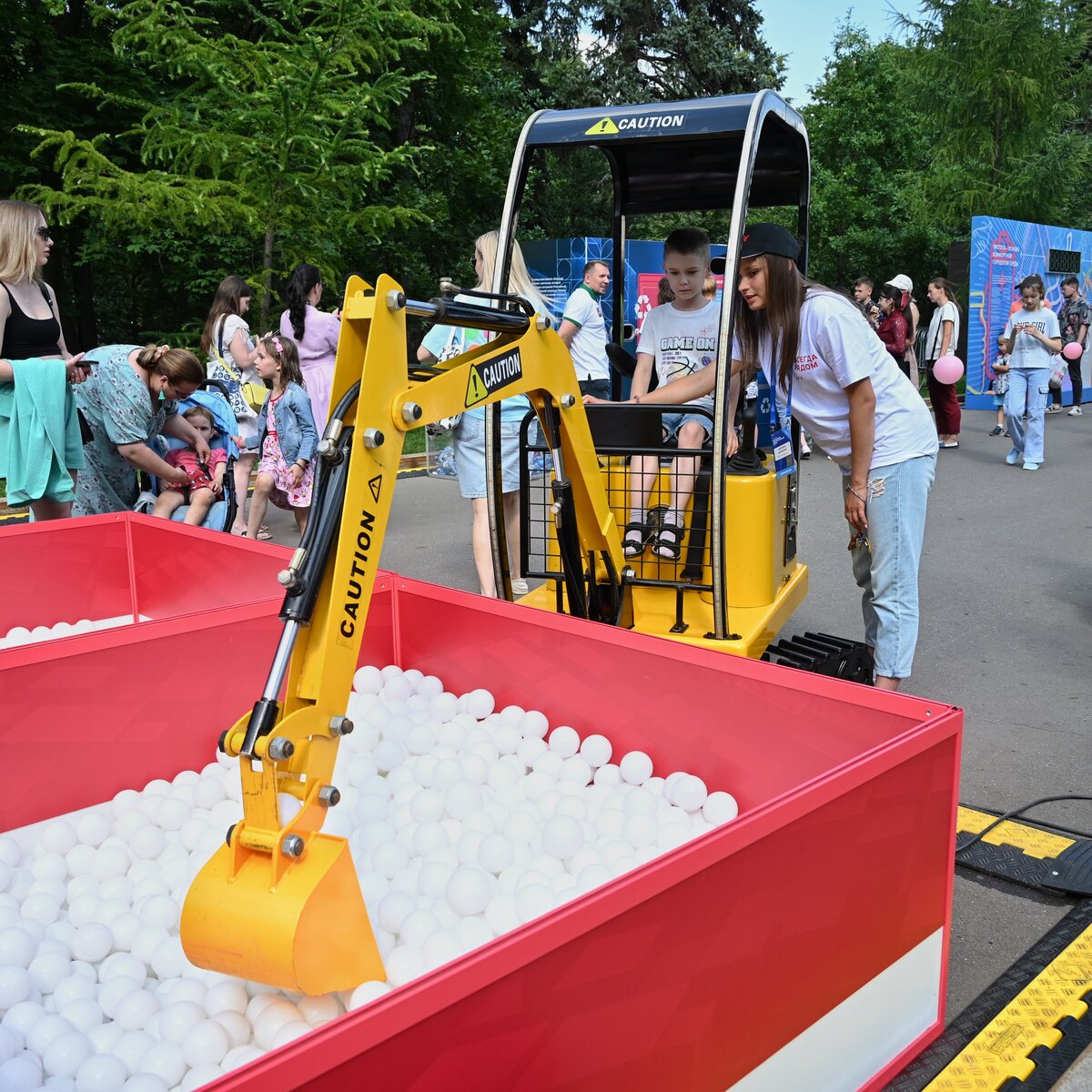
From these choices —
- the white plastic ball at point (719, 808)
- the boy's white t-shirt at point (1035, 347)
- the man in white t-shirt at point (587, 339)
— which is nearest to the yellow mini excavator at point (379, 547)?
the white plastic ball at point (719, 808)

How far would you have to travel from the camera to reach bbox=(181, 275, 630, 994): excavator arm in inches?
88.8

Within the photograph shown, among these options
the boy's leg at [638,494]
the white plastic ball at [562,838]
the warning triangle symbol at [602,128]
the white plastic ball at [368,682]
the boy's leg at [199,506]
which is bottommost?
the white plastic ball at [562,838]

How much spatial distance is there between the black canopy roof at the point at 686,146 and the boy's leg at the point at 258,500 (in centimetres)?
310

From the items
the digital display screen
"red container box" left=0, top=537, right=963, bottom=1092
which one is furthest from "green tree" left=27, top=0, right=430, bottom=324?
the digital display screen

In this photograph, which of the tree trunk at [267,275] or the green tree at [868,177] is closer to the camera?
the tree trunk at [267,275]

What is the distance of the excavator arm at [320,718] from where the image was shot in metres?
2.26

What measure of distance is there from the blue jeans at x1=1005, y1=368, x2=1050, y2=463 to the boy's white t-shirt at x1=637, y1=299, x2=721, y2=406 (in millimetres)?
8054

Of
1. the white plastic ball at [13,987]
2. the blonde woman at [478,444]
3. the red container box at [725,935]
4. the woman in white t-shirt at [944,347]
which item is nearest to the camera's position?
the red container box at [725,935]

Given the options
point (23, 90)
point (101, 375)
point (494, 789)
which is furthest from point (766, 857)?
point (23, 90)

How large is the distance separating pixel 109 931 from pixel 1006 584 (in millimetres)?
6163

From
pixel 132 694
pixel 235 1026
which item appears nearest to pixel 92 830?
pixel 132 694

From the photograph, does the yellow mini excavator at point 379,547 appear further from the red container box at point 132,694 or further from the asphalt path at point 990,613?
the asphalt path at point 990,613

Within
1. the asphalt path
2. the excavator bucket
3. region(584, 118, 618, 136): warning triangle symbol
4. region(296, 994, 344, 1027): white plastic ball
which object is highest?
region(584, 118, 618, 136): warning triangle symbol

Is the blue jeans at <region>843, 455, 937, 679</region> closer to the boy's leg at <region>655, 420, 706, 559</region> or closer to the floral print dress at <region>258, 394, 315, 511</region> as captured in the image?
the boy's leg at <region>655, 420, 706, 559</region>
